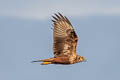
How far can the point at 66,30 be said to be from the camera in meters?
16.4

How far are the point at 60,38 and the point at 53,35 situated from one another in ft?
1.25

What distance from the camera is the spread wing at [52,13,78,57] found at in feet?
53.3

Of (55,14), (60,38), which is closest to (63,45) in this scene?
(60,38)

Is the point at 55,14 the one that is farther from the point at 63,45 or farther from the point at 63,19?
the point at 63,45

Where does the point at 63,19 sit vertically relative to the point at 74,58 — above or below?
above

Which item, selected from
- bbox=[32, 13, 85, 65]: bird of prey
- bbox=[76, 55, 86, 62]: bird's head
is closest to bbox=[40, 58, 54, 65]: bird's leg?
bbox=[32, 13, 85, 65]: bird of prey

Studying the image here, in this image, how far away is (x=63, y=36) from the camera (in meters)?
16.4

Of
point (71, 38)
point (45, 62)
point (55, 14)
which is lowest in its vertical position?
point (45, 62)

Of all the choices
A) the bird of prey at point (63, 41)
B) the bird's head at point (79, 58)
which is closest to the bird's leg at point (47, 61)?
the bird of prey at point (63, 41)

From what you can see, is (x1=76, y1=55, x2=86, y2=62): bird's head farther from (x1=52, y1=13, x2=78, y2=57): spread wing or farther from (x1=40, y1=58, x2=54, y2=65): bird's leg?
(x1=40, y1=58, x2=54, y2=65): bird's leg

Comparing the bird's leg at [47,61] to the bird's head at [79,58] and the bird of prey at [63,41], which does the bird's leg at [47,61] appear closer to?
the bird of prey at [63,41]

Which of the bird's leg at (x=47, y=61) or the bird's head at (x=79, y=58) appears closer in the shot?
the bird's leg at (x=47, y=61)

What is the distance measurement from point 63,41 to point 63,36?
0.73 feet

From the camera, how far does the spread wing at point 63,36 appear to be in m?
16.2
